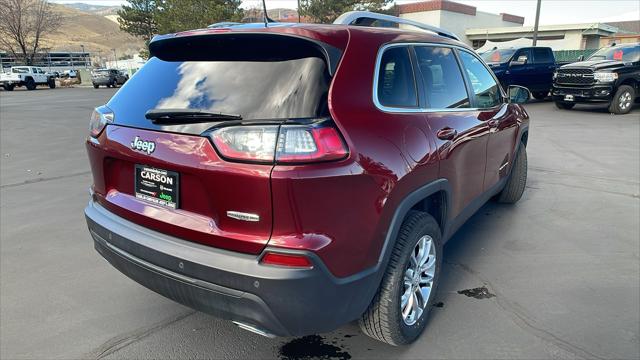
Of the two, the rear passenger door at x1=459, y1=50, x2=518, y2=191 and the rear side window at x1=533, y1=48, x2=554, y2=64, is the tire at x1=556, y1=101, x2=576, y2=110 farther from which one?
the rear passenger door at x1=459, y1=50, x2=518, y2=191

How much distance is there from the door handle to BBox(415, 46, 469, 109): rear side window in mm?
156

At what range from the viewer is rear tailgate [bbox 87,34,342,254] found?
77.2 inches

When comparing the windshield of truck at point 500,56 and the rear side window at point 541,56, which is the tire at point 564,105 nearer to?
the rear side window at point 541,56

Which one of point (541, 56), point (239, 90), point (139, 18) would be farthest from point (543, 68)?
point (139, 18)

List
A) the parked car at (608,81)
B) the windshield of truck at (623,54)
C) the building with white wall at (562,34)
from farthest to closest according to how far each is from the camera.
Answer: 1. the building with white wall at (562,34)
2. the windshield of truck at (623,54)
3. the parked car at (608,81)

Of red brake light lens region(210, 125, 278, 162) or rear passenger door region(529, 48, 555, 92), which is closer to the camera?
red brake light lens region(210, 125, 278, 162)

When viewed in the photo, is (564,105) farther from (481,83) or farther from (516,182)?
(481,83)

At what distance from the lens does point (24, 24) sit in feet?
157

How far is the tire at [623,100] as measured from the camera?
1270cm

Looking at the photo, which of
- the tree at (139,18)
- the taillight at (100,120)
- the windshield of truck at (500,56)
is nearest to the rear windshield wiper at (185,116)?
the taillight at (100,120)

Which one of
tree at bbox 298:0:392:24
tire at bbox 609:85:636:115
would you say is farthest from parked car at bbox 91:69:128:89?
tire at bbox 609:85:636:115

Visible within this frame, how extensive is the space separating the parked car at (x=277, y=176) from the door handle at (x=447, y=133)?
67 mm

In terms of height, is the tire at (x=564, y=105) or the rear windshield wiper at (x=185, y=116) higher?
the rear windshield wiper at (x=185, y=116)

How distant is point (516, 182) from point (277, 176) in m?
3.99
